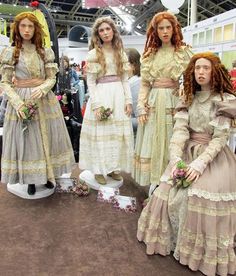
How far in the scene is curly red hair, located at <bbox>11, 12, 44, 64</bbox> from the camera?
2533 mm

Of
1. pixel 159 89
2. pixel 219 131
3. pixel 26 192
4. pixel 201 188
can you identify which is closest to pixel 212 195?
pixel 201 188

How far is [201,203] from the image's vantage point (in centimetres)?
181

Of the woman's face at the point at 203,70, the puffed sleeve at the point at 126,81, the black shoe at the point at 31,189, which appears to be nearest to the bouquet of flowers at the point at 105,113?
the puffed sleeve at the point at 126,81

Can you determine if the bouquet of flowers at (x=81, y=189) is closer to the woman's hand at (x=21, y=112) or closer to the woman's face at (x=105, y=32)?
the woman's hand at (x=21, y=112)

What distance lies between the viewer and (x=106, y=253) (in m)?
2.08

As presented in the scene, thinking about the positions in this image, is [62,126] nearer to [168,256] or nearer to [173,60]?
Answer: [173,60]

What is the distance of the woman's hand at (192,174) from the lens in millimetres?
1854

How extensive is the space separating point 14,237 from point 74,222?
17.4 inches

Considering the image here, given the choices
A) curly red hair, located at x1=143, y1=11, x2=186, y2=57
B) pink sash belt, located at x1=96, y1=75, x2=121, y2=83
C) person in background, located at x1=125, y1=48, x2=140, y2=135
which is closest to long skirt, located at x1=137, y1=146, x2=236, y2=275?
curly red hair, located at x1=143, y1=11, x2=186, y2=57

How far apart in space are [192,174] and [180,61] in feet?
3.00

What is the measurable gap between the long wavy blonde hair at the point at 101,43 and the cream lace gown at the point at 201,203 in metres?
0.92

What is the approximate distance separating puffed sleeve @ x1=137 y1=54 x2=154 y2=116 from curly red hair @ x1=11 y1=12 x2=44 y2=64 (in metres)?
0.85

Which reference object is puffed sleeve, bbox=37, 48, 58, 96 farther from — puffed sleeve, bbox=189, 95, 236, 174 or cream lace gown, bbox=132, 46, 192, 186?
puffed sleeve, bbox=189, 95, 236, 174

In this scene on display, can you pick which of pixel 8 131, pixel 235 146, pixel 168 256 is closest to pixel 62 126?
pixel 8 131
